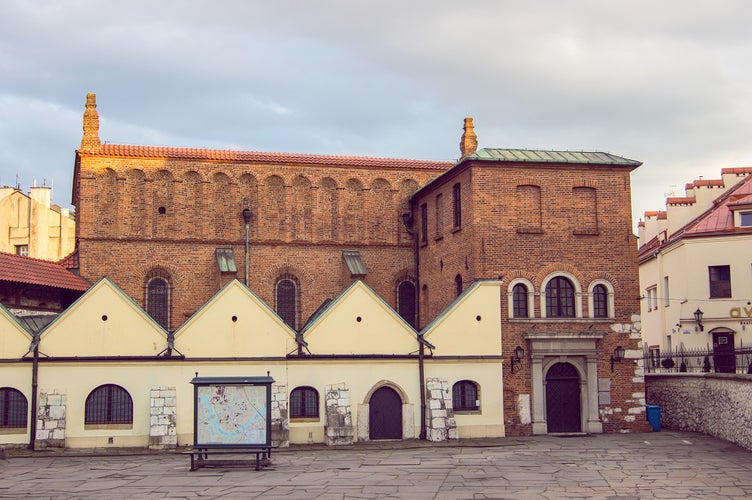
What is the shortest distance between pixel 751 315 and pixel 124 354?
29100mm

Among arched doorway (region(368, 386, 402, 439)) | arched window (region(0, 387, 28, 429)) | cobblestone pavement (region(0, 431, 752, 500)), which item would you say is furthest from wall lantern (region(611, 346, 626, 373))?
arched window (region(0, 387, 28, 429))

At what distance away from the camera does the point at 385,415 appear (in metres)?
29.8

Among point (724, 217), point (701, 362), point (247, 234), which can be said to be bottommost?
point (701, 362)

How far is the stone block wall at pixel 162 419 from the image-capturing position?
27.6m

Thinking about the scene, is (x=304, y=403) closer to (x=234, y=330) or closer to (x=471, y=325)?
(x=234, y=330)

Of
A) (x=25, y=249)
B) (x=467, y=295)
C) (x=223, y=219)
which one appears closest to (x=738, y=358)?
(x=467, y=295)

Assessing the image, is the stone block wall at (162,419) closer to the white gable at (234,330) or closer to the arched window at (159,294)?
the white gable at (234,330)

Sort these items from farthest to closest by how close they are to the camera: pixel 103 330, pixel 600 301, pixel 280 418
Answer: pixel 600 301 < pixel 103 330 < pixel 280 418

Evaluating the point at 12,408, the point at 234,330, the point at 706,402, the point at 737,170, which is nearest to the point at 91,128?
the point at 234,330

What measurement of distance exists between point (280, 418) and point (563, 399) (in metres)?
9.95

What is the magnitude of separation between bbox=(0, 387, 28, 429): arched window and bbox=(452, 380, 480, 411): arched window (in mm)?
13567

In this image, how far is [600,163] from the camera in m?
32.4

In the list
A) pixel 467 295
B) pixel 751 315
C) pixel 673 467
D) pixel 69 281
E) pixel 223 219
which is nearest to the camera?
pixel 673 467

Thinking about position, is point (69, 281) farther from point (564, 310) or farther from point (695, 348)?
point (695, 348)
